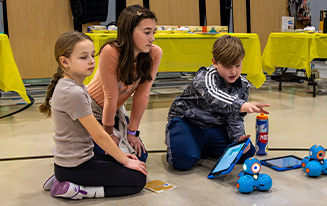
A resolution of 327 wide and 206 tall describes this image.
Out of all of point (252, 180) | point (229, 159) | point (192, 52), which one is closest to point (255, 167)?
point (252, 180)

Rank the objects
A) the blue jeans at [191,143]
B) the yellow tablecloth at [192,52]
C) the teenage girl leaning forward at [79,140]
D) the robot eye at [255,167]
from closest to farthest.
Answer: the teenage girl leaning forward at [79,140] → the robot eye at [255,167] → the blue jeans at [191,143] → the yellow tablecloth at [192,52]

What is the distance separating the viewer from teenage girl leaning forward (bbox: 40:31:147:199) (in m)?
1.65

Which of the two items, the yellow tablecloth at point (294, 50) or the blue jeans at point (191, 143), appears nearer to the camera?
the blue jeans at point (191, 143)

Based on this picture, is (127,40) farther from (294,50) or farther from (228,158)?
(294,50)

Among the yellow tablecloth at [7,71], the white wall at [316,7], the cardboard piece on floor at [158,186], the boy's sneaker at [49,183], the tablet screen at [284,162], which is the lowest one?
the tablet screen at [284,162]

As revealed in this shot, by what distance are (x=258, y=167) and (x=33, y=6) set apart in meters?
4.25

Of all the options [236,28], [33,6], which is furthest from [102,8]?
[236,28]

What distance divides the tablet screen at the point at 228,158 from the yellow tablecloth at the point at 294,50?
270 cm

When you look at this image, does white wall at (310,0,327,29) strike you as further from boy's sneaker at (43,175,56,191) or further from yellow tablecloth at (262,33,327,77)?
boy's sneaker at (43,175,56,191)

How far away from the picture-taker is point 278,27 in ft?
21.8

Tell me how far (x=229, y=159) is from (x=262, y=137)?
0.42 meters

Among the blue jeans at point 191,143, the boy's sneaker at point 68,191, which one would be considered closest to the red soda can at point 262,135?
the blue jeans at point 191,143

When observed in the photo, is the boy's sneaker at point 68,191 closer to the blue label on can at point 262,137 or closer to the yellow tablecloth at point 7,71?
the blue label on can at point 262,137

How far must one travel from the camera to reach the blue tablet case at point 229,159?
6.20 ft
